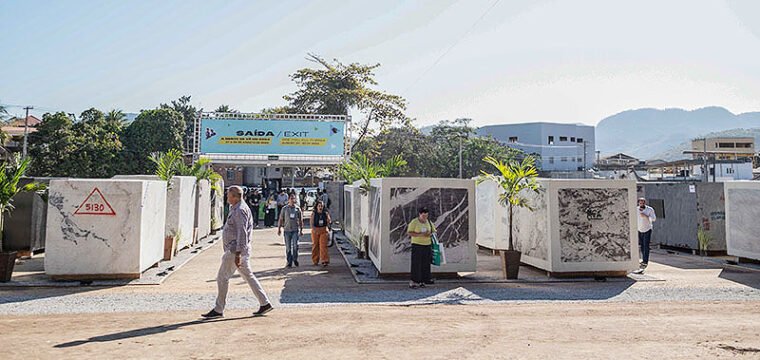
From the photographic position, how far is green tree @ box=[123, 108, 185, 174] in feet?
143

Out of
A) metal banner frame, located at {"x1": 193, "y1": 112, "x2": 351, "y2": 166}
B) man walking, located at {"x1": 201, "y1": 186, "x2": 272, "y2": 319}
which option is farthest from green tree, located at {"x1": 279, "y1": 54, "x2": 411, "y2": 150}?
man walking, located at {"x1": 201, "y1": 186, "x2": 272, "y2": 319}

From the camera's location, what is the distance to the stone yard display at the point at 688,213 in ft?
50.9

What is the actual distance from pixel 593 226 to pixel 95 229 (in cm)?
977

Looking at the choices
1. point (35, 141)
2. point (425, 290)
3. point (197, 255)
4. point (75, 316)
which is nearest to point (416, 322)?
point (425, 290)

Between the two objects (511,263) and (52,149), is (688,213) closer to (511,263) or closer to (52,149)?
(511,263)

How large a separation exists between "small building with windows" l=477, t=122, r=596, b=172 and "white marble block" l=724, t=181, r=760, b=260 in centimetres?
6009

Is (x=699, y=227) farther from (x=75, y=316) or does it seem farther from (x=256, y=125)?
(x=256, y=125)

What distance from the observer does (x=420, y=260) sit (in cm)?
1023

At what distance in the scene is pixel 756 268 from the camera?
12445 millimetres

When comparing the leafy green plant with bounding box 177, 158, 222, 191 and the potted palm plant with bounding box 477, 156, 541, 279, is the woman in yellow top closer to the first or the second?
the potted palm plant with bounding box 477, 156, 541, 279

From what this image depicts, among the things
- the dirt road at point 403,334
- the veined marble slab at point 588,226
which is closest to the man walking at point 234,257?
the dirt road at point 403,334

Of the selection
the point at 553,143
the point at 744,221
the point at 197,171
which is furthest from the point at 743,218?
the point at 553,143

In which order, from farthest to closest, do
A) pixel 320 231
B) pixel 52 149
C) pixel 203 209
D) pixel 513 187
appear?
pixel 52 149 < pixel 203 209 < pixel 320 231 < pixel 513 187

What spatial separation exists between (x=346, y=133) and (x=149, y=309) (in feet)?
78.2
